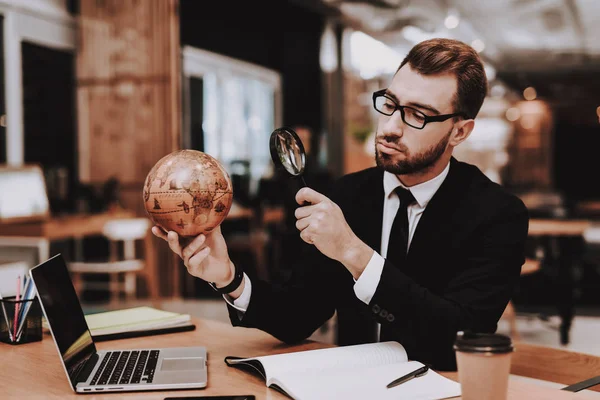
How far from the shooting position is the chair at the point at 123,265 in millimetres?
5495

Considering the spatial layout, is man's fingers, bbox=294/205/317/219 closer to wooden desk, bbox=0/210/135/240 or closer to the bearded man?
the bearded man

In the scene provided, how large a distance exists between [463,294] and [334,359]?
1.18 ft

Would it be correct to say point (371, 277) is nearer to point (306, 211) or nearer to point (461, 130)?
point (306, 211)

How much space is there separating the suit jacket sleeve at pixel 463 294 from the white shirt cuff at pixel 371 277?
1 centimetres

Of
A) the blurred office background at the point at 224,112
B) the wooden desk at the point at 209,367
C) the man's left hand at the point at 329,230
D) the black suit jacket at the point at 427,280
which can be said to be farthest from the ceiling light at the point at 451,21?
the man's left hand at the point at 329,230

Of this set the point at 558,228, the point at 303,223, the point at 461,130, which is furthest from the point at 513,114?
the point at 303,223

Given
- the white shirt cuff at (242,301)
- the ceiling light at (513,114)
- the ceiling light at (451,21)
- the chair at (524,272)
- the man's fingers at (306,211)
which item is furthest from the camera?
the ceiling light at (513,114)

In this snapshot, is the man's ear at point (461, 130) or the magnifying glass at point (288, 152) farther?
the man's ear at point (461, 130)

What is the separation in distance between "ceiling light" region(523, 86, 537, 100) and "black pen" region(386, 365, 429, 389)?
1375 cm

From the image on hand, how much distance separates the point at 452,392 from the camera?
1.11 meters

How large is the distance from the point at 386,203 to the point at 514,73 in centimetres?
1247

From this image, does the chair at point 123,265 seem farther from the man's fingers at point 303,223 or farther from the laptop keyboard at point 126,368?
the man's fingers at point 303,223

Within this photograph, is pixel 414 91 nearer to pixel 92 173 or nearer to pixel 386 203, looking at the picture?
pixel 386 203

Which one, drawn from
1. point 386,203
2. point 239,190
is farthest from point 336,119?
point 386,203
